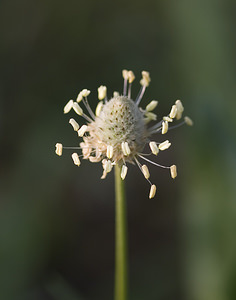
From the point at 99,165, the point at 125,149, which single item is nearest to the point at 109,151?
the point at 125,149

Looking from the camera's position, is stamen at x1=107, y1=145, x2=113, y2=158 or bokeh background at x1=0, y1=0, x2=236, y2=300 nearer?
stamen at x1=107, y1=145, x2=113, y2=158

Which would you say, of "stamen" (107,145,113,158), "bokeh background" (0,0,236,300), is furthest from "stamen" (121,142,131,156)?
"bokeh background" (0,0,236,300)

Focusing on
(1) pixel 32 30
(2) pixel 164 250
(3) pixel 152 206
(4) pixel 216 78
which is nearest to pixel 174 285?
(2) pixel 164 250

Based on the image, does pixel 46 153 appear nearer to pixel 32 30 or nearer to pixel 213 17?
pixel 32 30

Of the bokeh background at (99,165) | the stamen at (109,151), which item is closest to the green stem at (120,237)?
the stamen at (109,151)

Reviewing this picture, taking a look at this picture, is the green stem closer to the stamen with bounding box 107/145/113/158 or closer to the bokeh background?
the stamen with bounding box 107/145/113/158

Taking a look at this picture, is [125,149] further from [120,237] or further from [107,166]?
[120,237]
